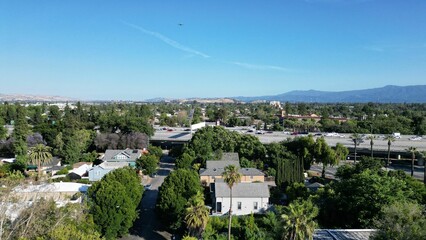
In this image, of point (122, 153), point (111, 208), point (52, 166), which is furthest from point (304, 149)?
point (52, 166)

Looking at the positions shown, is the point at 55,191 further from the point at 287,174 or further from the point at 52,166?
the point at 287,174

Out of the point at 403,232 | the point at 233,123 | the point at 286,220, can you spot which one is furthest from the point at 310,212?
the point at 233,123

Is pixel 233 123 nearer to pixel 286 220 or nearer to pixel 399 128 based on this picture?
pixel 399 128

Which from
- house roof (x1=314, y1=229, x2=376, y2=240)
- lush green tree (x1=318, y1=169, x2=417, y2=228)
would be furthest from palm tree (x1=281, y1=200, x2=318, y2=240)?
lush green tree (x1=318, y1=169, x2=417, y2=228)

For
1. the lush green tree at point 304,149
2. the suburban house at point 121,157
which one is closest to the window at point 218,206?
the lush green tree at point 304,149

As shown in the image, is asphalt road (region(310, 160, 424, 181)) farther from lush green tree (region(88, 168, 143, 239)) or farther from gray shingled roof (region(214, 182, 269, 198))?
lush green tree (region(88, 168, 143, 239))

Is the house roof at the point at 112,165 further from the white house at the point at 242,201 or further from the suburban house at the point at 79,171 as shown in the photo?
the white house at the point at 242,201

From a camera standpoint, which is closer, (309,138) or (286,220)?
(286,220)
